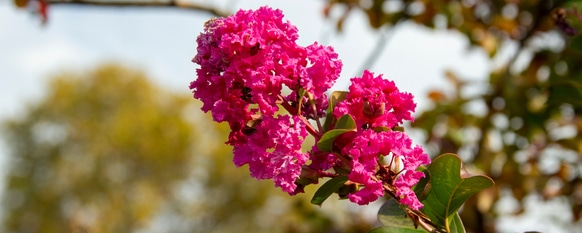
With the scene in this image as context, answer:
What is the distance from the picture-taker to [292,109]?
3.42ft

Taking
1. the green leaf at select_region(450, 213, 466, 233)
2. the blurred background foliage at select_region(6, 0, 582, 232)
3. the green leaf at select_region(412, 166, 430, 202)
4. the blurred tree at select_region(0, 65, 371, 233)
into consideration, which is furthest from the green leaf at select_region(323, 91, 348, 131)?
the blurred tree at select_region(0, 65, 371, 233)

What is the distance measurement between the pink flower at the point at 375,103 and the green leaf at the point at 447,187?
0.28 feet

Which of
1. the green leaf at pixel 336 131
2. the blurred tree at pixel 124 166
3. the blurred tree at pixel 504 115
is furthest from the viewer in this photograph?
the blurred tree at pixel 124 166

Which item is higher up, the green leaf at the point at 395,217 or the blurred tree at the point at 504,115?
the blurred tree at the point at 504,115

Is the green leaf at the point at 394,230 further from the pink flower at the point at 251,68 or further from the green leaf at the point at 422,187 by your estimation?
the pink flower at the point at 251,68

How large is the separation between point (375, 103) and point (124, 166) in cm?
2499

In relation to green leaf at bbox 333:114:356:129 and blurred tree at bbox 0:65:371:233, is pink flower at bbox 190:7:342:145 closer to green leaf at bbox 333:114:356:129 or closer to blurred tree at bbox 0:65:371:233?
green leaf at bbox 333:114:356:129

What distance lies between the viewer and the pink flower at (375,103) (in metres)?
1.00

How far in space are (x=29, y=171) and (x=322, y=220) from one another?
24043 mm

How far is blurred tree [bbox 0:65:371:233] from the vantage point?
76.4 feet

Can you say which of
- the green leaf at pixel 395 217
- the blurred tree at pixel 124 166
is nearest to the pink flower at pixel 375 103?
the green leaf at pixel 395 217

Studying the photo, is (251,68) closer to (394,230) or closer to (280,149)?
(280,149)

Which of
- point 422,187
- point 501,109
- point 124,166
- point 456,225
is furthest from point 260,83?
point 124,166

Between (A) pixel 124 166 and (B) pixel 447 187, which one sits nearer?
(B) pixel 447 187
